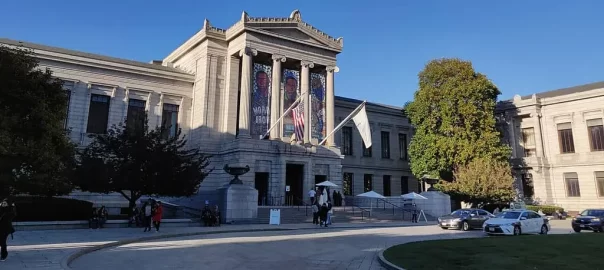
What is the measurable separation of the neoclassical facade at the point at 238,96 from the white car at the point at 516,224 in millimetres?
18740

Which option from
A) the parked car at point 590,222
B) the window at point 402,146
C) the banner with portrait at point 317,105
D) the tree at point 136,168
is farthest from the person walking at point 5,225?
the window at point 402,146

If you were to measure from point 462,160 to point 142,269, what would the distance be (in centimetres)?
3731

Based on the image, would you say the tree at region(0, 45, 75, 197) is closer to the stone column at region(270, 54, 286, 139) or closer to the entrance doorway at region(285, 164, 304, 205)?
the entrance doorway at region(285, 164, 304, 205)

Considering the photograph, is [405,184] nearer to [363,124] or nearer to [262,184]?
[363,124]

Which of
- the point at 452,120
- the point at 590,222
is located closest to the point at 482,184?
the point at 452,120

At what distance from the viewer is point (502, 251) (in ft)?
42.0

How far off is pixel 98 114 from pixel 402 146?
36.1 metres

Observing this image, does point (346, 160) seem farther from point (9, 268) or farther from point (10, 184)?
point (9, 268)

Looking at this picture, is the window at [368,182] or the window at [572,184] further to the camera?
the window at [368,182]

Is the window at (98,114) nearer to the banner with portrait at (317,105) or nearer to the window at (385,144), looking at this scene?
the banner with portrait at (317,105)

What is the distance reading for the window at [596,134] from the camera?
148 feet

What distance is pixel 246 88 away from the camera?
38469mm

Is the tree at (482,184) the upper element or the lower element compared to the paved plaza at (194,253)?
upper

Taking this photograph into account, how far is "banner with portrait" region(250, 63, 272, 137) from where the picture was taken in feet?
129
